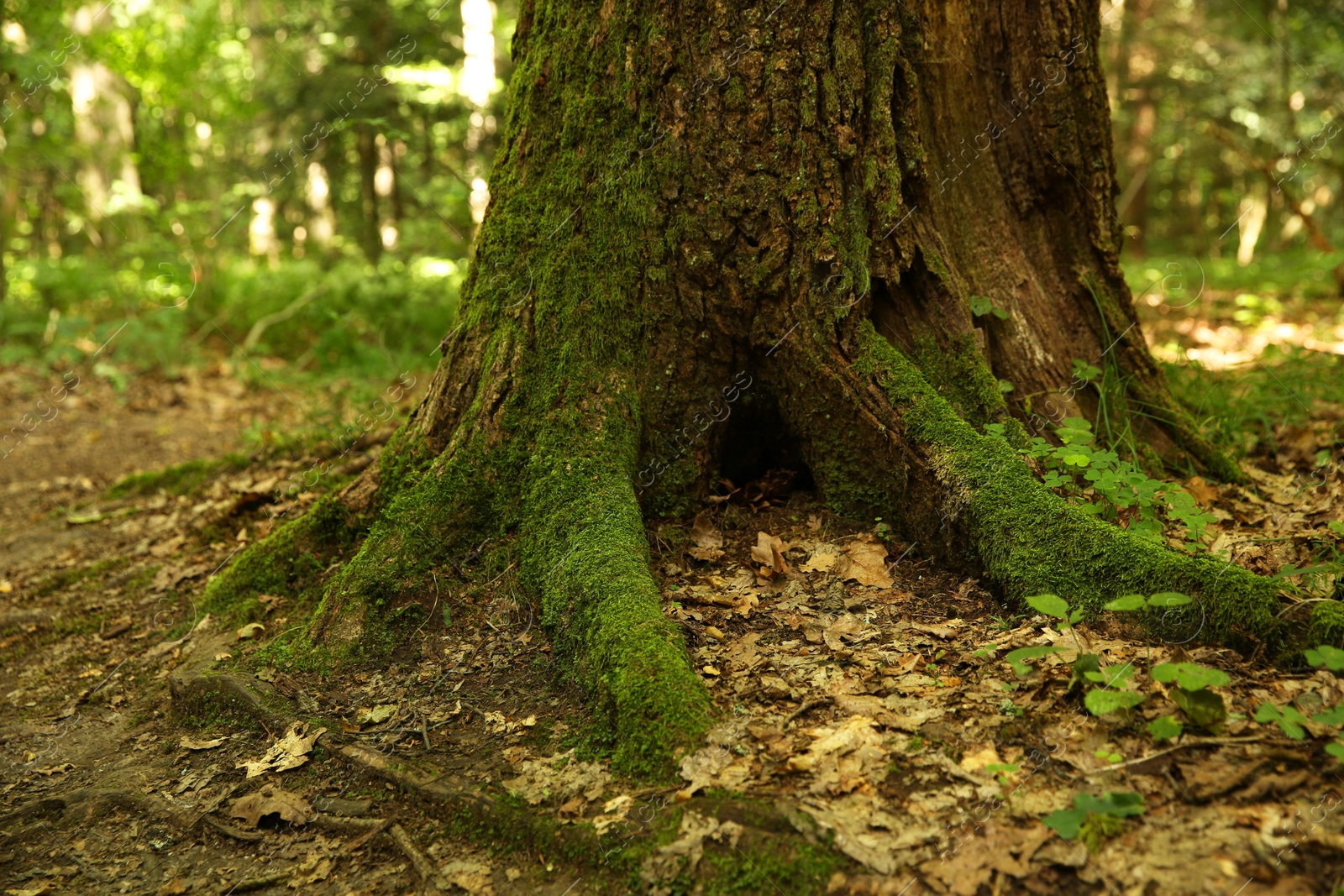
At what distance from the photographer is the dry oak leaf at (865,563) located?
3.32 m

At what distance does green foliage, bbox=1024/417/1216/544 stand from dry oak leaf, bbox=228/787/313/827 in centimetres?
283

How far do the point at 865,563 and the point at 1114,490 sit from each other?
96 cm

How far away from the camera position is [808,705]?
262 centimetres

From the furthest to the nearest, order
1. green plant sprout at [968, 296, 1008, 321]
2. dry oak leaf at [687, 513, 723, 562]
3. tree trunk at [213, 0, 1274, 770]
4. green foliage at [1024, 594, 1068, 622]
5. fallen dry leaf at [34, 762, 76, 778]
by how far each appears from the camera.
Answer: green plant sprout at [968, 296, 1008, 321]
dry oak leaf at [687, 513, 723, 562]
tree trunk at [213, 0, 1274, 770]
fallen dry leaf at [34, 762, 76, 778]
green foliage at [1024, 594, 1068, 622]

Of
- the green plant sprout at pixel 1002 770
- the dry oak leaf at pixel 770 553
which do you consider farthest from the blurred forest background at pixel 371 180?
the green plant sprout at pixel 1002 770

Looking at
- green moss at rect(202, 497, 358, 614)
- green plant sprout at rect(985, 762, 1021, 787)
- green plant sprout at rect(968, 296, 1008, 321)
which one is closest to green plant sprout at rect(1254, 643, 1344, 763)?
green plant sprout at rect(985, 762, 1021, 787)

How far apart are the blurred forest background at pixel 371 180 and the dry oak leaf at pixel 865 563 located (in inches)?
99.2

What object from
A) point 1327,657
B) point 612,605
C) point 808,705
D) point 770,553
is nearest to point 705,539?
point 770,553

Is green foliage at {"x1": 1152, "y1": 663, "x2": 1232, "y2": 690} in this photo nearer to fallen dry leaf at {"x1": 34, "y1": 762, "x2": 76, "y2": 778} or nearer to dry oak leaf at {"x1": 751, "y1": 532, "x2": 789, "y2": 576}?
dry oak leaf at {"x1": 751, "y1": 532, "x2": 789, "y2": 576}

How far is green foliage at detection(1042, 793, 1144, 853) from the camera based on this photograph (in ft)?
6.57

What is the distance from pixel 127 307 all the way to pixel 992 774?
10.9 m

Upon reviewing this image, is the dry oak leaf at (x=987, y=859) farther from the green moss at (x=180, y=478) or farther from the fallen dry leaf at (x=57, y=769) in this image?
the green moss at (x=180, y=478)

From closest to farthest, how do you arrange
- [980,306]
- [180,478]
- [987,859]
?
1. [987,859]
2. [980,306]
3. [180,478]

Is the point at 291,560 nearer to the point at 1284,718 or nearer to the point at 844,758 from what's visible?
the point at 844,758
